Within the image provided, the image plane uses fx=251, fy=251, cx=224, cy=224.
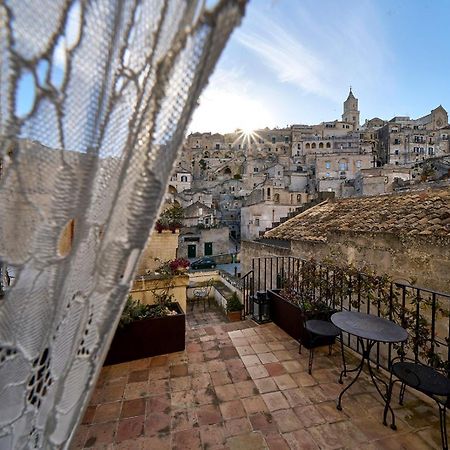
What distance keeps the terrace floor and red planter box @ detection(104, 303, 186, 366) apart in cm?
11

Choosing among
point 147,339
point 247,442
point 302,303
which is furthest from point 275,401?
point 147,339

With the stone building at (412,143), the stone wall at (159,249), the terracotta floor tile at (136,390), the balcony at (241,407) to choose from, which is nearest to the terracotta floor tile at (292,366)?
the balcony at (241,407)

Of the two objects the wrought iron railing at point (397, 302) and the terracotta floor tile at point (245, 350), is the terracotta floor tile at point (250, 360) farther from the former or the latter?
the wrought iron railing at point (397, 302)

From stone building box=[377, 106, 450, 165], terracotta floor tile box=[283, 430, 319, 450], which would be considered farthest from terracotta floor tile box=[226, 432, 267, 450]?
stone building box=[377, 106, 450, 165]

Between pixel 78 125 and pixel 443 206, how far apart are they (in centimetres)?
657

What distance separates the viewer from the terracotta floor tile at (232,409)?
8.05 feet

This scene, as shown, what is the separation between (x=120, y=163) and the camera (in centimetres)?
80

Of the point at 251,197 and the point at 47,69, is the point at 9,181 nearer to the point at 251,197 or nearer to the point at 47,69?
the point at 47,69

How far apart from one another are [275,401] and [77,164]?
9.64ft

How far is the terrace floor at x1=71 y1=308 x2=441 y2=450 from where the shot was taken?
7.17 ft

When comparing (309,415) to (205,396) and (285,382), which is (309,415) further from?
(205,396)

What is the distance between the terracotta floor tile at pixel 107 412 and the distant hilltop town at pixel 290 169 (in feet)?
37.6

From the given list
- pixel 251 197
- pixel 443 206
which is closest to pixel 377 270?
pixel 443 206

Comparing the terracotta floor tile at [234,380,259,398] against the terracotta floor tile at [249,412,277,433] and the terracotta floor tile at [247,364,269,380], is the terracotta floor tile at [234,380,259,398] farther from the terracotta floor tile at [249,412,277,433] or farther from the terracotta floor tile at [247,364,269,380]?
the terracotta floor tile at [249,412,277,433]
